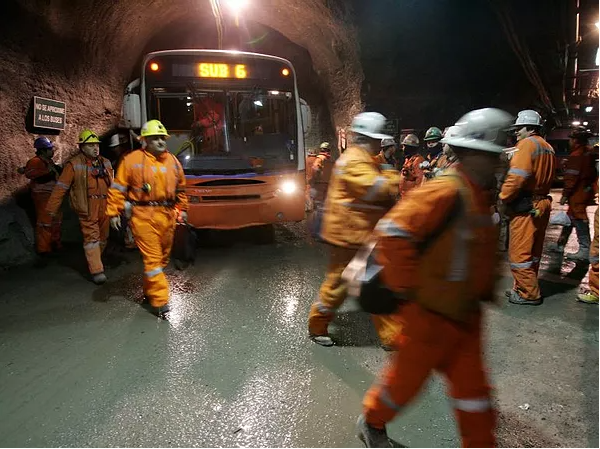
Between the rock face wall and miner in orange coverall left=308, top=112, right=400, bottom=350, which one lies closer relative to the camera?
miner in orange coverall left=308, top=112, right=400, bottom=350

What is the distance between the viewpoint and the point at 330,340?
3.40 metres

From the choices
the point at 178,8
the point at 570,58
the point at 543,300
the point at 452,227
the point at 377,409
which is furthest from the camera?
the point at 570,58

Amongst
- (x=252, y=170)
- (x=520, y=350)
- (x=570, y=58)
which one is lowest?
(x=520, y=350)

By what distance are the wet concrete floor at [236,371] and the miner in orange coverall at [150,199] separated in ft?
1.82

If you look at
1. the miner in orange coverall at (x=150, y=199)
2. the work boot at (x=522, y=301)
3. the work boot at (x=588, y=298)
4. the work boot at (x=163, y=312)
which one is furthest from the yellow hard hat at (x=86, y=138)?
the work boot at (x=588, y=298)

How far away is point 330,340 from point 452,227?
6.75 feet

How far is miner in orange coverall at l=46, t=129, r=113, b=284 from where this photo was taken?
16.3ft

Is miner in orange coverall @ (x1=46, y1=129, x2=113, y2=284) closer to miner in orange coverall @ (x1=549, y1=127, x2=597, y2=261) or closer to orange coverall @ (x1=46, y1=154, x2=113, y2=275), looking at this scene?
orange coverall @ (x1=46, y1=154, x2=113, y2=275)

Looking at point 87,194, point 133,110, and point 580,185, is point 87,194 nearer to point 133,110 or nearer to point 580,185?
point 133,110

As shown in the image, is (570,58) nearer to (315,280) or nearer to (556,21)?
(556,21)

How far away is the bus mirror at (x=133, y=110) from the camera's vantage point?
236 inches

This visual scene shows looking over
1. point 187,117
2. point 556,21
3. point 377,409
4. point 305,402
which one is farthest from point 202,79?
point 556,21

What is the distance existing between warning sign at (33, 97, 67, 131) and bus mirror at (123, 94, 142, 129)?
234 centimetres

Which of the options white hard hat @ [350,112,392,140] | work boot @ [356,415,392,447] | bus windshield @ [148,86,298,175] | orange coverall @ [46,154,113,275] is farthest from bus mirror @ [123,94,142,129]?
work boot @ [356,415,392,447]
